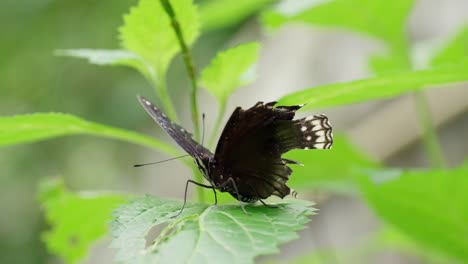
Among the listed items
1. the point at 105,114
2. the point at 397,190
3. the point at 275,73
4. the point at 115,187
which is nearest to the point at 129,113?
the point at 105,114

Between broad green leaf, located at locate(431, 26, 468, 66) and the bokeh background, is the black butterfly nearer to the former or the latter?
broad green leaf, located at locate(431, 26, 468, 66)

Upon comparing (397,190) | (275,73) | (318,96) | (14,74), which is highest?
(14,74)

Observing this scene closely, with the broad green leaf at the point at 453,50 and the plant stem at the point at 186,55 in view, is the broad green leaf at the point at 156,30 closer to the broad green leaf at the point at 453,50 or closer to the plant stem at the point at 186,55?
the plant stem at the point at 186,55

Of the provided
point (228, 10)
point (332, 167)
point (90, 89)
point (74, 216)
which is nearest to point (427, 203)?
point (332, 167)

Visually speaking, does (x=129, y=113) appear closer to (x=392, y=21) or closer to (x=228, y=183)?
(x=392, y=21)

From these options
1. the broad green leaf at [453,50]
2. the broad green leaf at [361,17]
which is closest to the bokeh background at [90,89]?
the broad green leaf at [453,50]
